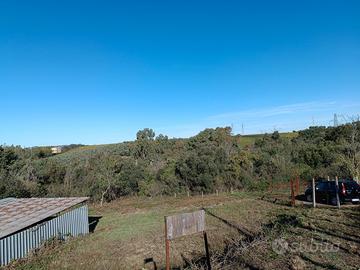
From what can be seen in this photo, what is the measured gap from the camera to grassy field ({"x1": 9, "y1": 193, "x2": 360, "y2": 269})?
8.41 meters

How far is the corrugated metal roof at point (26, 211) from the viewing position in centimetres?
1279

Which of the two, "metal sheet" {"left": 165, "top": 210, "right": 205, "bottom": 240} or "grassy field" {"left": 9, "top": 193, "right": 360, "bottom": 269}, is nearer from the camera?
"metal sheet" {"left": 165, "top": 210, "right": 205, "bottom": 240}

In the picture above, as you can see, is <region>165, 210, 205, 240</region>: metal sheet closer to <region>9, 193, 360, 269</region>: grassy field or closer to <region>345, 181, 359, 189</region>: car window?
<region>9, 193, 360, 269</region>: grassy field

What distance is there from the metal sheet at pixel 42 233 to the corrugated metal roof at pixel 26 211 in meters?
0.37

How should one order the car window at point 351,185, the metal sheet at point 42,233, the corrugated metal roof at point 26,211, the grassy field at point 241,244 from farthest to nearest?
the car window at point 351,185, the corrugated metal roof at point 26,211, the metal sheet at point 42,233, the grassy field at point 241,244

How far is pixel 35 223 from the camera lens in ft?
46.1

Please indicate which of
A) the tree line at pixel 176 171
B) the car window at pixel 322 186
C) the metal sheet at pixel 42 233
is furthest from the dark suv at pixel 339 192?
the tree line at pixel 176 171

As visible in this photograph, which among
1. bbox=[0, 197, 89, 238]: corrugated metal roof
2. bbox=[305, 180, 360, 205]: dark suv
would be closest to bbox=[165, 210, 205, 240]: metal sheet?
bbox=[0, 197, 89, 238]: corrugated metal roof

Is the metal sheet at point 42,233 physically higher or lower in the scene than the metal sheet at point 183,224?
lower

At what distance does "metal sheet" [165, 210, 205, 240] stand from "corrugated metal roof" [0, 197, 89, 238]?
26.7ft

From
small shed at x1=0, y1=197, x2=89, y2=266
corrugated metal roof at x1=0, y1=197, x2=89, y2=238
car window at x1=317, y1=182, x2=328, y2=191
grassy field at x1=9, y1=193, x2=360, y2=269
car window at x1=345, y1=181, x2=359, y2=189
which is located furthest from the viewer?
car window at x1=317, y1=182, x2=328, y2=191

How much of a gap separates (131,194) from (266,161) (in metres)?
18.1

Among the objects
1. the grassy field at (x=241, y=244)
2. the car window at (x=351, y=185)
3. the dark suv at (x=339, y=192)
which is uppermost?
the car window at (x=351, y=185)

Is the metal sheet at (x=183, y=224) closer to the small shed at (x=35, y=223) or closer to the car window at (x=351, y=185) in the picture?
the small shed at (x=35, y=223)
